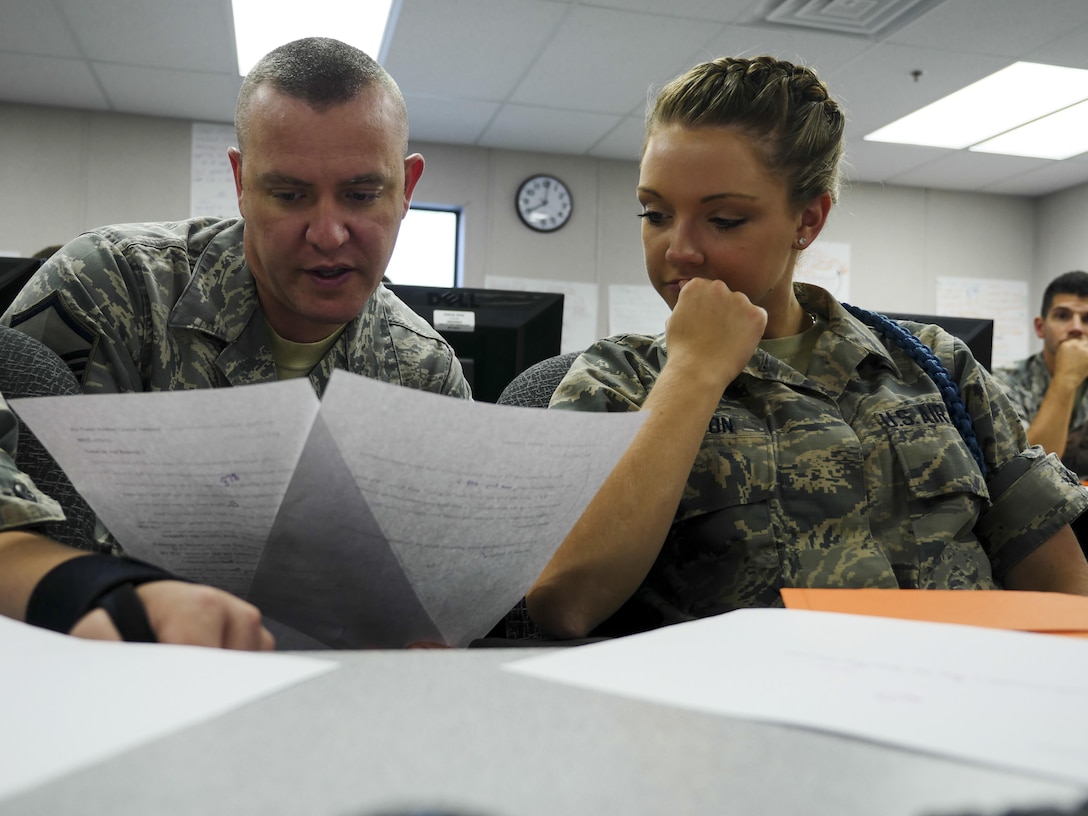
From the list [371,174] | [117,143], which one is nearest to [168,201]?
[117,143]

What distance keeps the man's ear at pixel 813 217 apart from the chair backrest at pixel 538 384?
365mm

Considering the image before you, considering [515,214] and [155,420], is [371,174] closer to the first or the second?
[155,420]

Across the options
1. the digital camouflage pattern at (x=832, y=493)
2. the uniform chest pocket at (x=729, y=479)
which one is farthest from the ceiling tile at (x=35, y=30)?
the uniform chest pocket at (x=729, y=479)

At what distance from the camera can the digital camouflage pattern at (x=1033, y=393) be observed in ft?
10.8

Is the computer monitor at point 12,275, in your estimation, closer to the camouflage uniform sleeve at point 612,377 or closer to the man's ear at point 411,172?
the man's ear at point 411,172

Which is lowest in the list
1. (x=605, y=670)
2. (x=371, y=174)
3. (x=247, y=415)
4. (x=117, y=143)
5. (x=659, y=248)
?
(x=605, y=670)

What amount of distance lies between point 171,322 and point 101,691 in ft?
3.28

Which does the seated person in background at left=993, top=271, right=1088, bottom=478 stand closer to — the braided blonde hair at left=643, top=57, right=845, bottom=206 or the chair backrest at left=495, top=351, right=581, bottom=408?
the braided blonde hair at left=643, top=57, right=845, bottom=206

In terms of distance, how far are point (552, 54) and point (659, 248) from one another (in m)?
2.92

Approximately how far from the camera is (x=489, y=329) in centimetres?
162

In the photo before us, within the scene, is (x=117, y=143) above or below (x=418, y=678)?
above

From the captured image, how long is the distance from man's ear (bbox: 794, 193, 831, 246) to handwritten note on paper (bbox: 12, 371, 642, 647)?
787 millimetres

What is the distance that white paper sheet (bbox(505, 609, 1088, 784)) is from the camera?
285 millimetres

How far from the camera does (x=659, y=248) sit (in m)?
1.11
